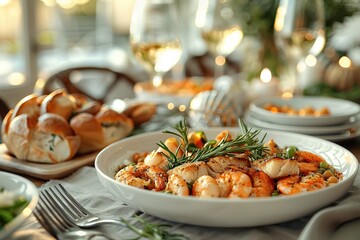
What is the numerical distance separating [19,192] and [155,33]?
1.06 m

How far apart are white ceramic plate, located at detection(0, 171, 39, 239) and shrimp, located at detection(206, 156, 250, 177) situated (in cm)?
31

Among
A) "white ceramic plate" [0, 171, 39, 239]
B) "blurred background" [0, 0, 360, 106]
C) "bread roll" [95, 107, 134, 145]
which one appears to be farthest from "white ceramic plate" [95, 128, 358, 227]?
"blurred background" [0, 0, 360, 106]

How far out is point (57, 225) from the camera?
31.1 inches

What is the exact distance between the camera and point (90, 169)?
1.10 m

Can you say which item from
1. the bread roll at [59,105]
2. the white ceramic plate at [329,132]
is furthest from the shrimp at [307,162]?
the bread roll at [59,105]

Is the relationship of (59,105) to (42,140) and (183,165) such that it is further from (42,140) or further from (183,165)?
(183,165)

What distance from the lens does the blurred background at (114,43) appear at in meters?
2.05

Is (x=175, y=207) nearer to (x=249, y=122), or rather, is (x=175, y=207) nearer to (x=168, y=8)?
(x=249, y=122)

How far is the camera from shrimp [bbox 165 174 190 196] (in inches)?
30.2

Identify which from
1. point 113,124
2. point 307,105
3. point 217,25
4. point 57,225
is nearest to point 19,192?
point 57,225

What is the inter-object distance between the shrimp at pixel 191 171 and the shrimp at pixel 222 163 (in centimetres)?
2

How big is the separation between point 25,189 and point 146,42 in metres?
1.05

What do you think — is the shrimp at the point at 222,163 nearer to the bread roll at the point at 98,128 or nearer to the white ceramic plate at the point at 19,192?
the white ceramic plate at the point at 19,192

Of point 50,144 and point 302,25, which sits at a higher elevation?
point 302,25
